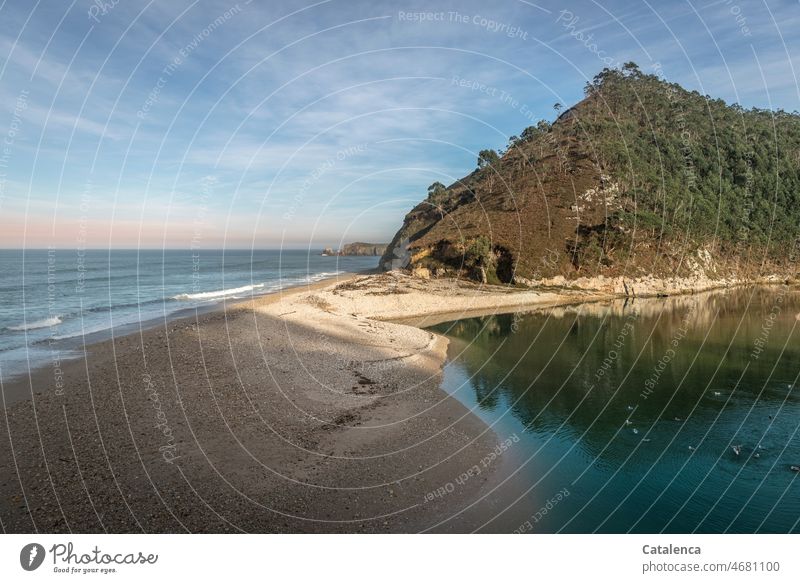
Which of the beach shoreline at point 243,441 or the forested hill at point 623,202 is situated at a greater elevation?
the forested hill at point 623,202

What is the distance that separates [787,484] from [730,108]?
167 meters

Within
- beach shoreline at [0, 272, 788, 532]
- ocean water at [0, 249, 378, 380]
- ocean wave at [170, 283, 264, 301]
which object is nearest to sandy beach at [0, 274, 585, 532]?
beach shoreline at [0, 272, 788, 532]

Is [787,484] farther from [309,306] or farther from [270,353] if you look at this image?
[309,306]

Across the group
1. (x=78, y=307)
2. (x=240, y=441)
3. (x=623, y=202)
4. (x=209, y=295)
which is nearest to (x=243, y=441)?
(x=240, y=441)

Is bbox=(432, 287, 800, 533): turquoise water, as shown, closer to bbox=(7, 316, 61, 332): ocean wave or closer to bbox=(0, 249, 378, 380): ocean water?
bbox=(0, 249, 378, 380): ocean water

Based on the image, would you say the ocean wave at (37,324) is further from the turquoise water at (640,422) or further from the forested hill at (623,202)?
the forested hill at (623,202)

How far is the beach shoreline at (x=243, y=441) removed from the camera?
1455 centimetres

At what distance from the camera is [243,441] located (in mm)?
19703

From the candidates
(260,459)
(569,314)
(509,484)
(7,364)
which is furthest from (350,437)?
(569,314)
